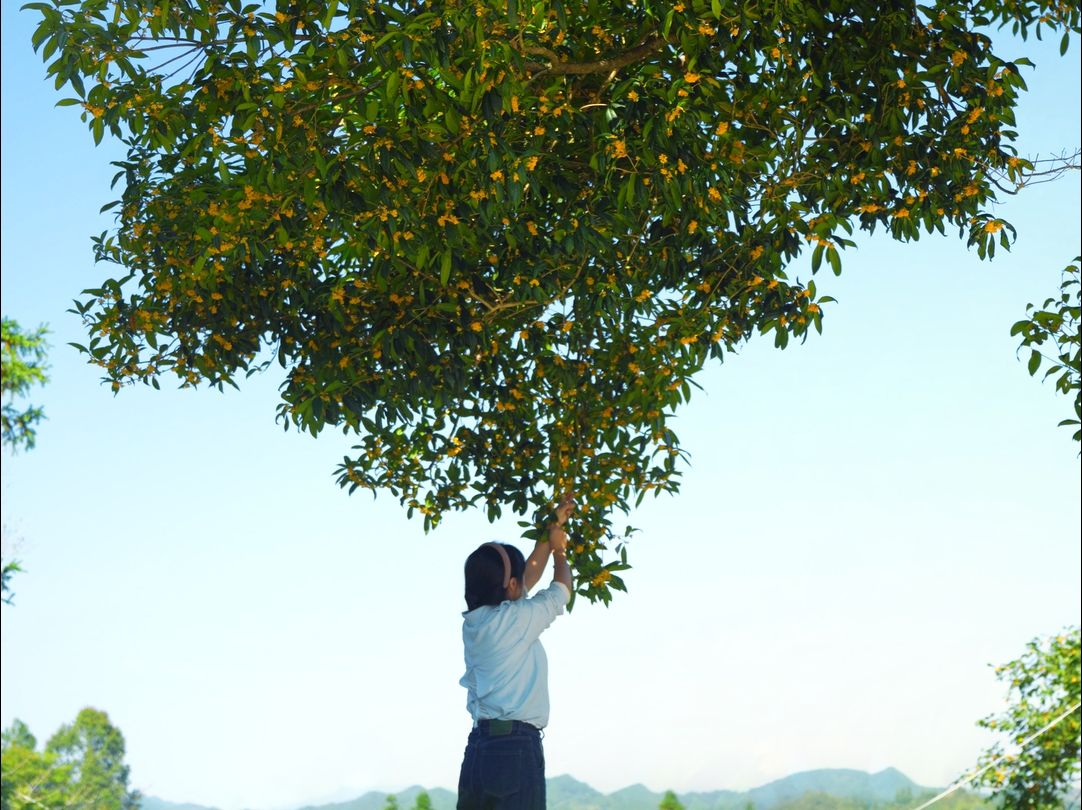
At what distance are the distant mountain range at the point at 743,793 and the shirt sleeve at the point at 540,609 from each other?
10.7m

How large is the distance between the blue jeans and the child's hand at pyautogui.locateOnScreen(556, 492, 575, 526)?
1.41 m

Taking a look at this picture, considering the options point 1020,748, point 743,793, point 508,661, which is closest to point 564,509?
point 508,661

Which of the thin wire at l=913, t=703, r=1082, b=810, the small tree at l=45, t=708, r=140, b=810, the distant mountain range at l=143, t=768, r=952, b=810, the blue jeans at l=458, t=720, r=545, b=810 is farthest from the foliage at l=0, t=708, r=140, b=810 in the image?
the blue jeans at l=458, t=720, r=545, b=810

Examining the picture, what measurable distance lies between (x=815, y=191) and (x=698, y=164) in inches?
25.3

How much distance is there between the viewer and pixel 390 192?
15.8 ft

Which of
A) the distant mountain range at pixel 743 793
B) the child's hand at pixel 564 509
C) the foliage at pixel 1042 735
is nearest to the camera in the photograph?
the child's hand at pixel 564 509

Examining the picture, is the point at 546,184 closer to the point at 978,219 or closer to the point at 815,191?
the point at 815,191

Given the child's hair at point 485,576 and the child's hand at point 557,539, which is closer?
the child's hair at point 485,576

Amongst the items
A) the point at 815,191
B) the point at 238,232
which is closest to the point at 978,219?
the point at 815,191

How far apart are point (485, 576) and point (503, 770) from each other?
2.17 ft

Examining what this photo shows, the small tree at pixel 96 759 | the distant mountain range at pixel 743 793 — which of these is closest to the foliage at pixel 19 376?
the distant mountain range at pixel 743 793

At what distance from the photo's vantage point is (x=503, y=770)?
14.6ft

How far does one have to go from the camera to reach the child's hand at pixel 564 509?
5891mm

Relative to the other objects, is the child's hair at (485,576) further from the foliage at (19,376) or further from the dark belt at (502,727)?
the foliage at (19,376)
